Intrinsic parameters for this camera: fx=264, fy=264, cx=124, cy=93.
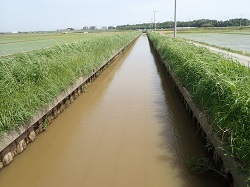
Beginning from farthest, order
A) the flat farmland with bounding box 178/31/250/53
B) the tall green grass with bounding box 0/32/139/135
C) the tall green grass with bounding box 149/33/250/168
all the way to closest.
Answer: the flat farmland with bounding box 178/31/250/53 < the tall green grass with bounding box 0/32/139/135 < the tall green grass with bounding box 149/33/250/168

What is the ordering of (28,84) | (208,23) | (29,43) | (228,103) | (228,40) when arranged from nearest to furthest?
(228,103) < (28,84) < (228,40) < (29,43) < (208,23)

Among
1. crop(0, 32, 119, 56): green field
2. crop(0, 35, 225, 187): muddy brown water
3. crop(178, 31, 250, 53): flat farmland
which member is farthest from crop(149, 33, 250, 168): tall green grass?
crop(178, 31, 250, 53): flat farmland

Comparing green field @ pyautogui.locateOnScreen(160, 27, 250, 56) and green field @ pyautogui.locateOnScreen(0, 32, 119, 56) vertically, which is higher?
green field @ pyautogui.locateOnScreen(0, 32, 119, 56)

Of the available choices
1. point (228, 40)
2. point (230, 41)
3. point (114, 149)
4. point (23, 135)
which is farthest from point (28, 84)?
point (228, 40)

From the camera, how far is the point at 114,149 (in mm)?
5836

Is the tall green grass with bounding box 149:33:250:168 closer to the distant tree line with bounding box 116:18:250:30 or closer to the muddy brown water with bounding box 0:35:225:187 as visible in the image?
the muddy brown water with bounding box 0:35:225:187

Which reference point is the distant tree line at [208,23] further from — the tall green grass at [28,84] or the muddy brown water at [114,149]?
the tall green grass at [28,84]

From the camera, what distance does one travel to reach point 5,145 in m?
4.88

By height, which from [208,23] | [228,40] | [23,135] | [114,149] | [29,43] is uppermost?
[23,135]

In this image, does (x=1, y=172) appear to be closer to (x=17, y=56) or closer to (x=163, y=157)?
(x=163, y=157)

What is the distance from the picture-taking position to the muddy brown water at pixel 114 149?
4730 millimetres

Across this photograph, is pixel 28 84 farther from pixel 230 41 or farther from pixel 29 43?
pixel 29 43

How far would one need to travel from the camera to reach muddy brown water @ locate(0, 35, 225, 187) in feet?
15.5

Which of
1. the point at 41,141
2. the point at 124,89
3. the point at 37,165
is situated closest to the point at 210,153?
the point at 37,165
